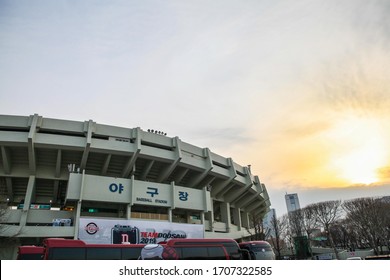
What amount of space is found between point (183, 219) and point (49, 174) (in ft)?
58.6

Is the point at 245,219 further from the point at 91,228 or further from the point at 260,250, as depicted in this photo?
the point at 260,250

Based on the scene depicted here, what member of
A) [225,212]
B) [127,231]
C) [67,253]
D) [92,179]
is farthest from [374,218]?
[67,253]

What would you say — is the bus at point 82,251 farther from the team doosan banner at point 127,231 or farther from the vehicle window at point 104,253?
the team doosan banner at point 127,231

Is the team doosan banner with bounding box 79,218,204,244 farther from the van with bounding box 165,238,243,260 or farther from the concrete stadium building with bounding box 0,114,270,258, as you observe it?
the van with bounding box 165,238,243,260

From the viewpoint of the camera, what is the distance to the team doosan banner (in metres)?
25.1

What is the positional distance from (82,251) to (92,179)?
16676mm

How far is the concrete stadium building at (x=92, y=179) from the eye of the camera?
25.6m

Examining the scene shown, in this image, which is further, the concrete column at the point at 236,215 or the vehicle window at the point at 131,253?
the concrete column at the point at 236,215

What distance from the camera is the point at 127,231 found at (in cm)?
2664

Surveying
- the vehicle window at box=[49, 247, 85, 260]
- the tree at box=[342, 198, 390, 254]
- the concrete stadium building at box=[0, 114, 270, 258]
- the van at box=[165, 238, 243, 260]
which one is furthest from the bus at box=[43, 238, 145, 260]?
the tree at box=[342, 198, 390, 254]

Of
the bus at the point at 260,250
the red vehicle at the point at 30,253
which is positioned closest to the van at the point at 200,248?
the bus at the point at 260,250

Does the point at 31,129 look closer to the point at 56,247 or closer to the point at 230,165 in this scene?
the point at 56,247

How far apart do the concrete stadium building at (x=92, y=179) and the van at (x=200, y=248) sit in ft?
51.3
